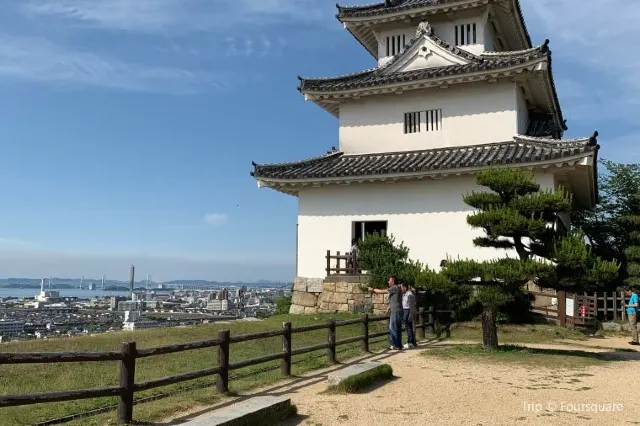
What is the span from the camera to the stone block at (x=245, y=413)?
6.25 metres

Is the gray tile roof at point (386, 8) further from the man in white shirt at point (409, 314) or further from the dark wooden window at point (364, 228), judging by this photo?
the man in white shirt at point (409, 314)

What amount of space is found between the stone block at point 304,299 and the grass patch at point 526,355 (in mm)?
7563

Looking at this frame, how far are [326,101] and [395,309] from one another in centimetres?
1175

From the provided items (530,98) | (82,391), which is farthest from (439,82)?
(82,391)

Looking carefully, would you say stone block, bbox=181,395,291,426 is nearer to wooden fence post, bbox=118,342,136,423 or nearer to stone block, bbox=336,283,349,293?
wooden fence post, bbox=118,342,136,423

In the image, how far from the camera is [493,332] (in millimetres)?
13312

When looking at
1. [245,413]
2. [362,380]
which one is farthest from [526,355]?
[245,413]

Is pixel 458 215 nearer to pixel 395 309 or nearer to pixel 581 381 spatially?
pixel 395 309

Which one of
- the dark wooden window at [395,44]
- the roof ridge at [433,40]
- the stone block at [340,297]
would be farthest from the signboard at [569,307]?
the dark wooden window at [395,44]

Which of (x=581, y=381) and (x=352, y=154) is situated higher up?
(x=352, y=154)

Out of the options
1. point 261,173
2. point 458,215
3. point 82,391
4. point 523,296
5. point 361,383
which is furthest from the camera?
point 261,173

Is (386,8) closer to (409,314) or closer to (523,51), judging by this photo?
(523,51)

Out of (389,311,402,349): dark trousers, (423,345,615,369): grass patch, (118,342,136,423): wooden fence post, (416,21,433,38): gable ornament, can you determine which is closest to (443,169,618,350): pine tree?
(423,345,615,369): grass patch

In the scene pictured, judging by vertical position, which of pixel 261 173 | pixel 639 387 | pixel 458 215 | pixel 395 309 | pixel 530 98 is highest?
pixel 530 98
